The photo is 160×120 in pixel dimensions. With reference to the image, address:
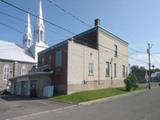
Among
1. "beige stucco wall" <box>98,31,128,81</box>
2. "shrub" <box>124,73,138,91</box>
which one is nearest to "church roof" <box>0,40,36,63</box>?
"beige stucco wall" <box>98,31,128,81</box>

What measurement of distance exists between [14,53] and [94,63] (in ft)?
82.9

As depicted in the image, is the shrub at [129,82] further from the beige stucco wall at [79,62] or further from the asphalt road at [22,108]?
the asphalt road at [22,108]

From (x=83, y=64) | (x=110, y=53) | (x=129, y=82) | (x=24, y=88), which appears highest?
(x=110, y=53)

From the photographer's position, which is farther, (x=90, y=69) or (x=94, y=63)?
(x=94, y=63)

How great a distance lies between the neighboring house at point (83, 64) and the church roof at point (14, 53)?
1068 cm

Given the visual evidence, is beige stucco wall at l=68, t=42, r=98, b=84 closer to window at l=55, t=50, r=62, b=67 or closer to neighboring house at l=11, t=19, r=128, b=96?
neighboring house at l=11, t=19, r=128, b=96

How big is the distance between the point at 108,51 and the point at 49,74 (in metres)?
11.9

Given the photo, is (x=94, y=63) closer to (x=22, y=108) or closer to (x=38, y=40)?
(x=22, y=108)

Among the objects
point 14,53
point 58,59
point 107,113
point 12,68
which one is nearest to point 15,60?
point 12,68

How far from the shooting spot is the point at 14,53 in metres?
52.6

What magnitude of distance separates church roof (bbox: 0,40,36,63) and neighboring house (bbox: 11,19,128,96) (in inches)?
420

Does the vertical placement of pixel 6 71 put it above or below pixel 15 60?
below

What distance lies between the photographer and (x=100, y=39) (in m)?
36.5

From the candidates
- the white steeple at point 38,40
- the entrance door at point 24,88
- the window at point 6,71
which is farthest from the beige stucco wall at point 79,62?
the white steeple at point 38,40
